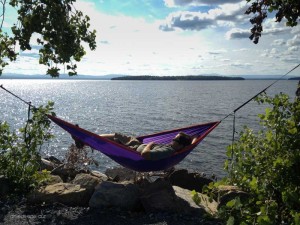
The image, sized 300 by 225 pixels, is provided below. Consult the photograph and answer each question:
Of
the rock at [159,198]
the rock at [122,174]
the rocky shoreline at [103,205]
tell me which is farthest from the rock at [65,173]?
the rock at [159,198]

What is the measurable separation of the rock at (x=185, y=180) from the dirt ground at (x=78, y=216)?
3055 millimetres

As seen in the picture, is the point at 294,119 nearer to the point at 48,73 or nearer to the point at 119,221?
the point at 119,221

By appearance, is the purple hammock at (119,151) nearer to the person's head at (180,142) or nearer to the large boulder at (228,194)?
the person's head at (180,142)

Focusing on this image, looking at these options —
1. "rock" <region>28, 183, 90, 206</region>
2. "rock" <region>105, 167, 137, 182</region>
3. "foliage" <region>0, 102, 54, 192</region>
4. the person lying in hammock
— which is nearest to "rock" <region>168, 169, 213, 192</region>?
"rock" <region>105, 167, 137, 182</region>

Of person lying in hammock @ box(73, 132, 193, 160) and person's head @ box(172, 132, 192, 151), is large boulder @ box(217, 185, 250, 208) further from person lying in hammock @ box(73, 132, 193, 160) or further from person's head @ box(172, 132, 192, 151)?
person's head @ box(172, 132, 192, 151)

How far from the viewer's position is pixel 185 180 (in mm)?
7969

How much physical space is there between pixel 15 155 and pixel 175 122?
19433 millimetres

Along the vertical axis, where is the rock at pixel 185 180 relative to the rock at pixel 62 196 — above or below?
below

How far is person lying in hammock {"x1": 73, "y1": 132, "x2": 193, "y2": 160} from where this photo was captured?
5.37 m

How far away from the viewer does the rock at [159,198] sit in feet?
16.3

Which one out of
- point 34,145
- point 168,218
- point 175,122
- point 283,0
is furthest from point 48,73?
point 175,122

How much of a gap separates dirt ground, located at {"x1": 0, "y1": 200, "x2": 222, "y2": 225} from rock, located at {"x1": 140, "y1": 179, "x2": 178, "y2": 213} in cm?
15

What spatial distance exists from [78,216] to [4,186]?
1621 mm

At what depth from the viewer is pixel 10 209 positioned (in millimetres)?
4758
